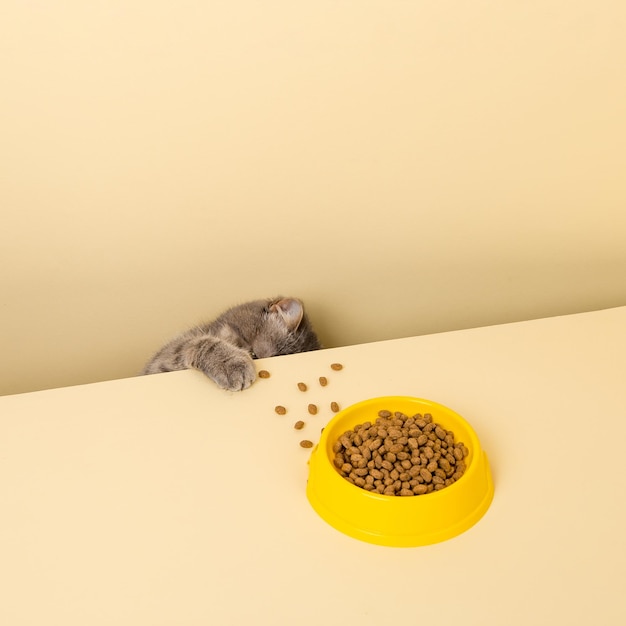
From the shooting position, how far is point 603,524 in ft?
3.11

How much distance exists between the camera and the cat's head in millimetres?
1466

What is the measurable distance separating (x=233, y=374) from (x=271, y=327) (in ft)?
0.83

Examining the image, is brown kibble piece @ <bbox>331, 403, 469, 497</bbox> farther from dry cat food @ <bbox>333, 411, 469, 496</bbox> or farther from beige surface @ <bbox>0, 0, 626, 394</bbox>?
beige surface @ <bbox>0, 0, 626, 394</bbox>

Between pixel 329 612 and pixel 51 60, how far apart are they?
1.10 m

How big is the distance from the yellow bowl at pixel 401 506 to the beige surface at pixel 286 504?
A: 17mm

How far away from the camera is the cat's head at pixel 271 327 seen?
147 centimetres

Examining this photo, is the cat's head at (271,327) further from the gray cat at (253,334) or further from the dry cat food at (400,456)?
the dry cat food at (400,456)

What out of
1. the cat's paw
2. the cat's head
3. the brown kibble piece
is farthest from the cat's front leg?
the brown kibble piece

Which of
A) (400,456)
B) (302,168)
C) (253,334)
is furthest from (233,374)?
(302,168)

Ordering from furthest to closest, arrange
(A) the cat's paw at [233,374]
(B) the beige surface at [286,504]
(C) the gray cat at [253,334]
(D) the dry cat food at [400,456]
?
1. (C) the gray cat at [253,334]
2. (A) the cat's paw at [233,374]
3. (D) the dry cat food at [400,456]
4. (B) the beige surface at [286,504]

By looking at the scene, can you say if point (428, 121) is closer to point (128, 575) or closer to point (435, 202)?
point (435, 202)

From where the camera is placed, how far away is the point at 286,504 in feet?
3.28

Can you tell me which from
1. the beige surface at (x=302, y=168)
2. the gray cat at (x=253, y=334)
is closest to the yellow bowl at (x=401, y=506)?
the gray cat at (x=253, y=334)

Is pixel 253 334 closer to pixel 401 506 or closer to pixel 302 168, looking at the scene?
pixel 302 168
